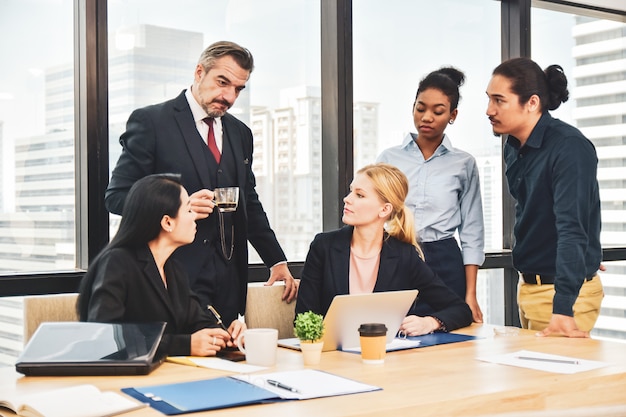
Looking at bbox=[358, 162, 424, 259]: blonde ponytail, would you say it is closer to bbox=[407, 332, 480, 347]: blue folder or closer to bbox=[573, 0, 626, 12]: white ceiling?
bbox=[407, 332, 480, 347]: blue folder

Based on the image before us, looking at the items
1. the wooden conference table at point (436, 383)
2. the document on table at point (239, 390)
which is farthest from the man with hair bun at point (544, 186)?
the document on table at point (239, 390)

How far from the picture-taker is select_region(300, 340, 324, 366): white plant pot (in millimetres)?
2098

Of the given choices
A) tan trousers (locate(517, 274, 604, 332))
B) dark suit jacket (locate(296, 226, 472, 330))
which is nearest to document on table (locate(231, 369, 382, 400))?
dark suit jacket (locate(296, 226, 472, 330))

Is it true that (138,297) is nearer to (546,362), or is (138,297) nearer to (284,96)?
(546,362)

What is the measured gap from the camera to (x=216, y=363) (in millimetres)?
2082

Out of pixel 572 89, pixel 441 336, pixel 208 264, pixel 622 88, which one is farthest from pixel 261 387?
pixel 622 88

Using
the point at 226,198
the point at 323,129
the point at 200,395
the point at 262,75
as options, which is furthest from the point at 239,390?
the point at 323,129

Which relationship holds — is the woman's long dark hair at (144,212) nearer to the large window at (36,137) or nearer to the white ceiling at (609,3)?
the large window at (36,137)

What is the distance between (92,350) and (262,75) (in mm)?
2241

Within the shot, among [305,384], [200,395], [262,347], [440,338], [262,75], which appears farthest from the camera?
[262,75]

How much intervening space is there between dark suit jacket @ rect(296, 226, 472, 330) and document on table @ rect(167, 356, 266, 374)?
0.71m

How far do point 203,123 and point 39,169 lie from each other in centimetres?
82

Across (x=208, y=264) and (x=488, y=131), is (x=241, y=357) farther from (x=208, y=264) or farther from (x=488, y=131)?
(x=488, y=131)

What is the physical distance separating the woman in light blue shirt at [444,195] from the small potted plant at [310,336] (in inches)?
51.4
